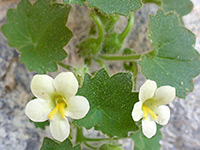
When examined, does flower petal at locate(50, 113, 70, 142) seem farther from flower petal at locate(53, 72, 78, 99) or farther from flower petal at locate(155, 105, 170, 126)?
flower petal at locate(155, 105, 170, 126)

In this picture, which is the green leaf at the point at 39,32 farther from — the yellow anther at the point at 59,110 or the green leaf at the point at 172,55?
the green leaf at the point at 172,55

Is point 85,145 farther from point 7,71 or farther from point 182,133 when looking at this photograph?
point 182,133

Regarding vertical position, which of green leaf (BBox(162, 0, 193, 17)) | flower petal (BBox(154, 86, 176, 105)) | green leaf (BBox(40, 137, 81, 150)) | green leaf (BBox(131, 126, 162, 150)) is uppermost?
green leaf (BBox(162, 0, 193, 17))

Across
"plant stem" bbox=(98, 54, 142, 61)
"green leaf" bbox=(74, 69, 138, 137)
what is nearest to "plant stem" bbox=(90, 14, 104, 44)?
"plant stem" bbox=(98, 54, 142, 61)

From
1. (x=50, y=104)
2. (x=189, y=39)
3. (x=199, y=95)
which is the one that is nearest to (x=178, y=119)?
(x=199, y=95)

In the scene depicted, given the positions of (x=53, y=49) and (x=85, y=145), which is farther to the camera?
(x=85, y=145)

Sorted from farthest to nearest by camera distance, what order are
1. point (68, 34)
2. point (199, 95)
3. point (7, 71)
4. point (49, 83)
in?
point (199, 95) → point (7, 71) → point (68, 34) → point (49, 83)

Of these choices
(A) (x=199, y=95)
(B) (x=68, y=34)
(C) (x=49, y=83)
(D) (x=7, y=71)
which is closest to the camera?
(C) (x=49, y=83)
